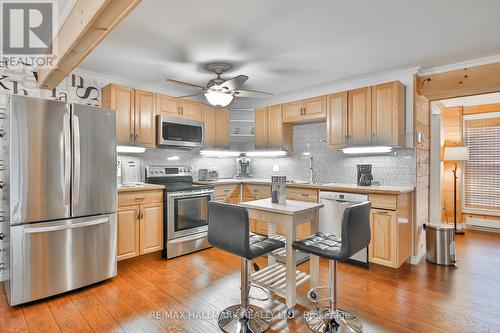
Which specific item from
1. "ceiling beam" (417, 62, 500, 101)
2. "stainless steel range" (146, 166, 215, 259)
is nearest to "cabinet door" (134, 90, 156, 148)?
"stainless steel range" (146, 166, 215, 259)

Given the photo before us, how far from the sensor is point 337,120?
3871 mm

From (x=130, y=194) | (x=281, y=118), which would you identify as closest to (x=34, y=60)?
(x=130, y=194)

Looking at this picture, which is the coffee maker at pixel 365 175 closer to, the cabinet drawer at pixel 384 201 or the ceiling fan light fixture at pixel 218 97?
the cabinet drawer at pixel 384 201

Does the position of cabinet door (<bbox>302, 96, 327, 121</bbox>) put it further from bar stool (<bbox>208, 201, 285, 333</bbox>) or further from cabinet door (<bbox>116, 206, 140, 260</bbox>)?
cabinet door (<bbox>116, 206, 140, 260</bbox>)

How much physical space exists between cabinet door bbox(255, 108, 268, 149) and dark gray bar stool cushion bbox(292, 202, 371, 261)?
9.37ft

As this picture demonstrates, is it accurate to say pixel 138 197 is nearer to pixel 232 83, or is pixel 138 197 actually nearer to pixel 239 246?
pixel 232 83

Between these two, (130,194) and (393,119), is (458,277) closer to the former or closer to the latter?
(393,119)

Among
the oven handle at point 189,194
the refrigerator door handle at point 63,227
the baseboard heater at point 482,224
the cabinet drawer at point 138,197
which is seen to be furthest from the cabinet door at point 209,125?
the baseboard heater at point 482,224

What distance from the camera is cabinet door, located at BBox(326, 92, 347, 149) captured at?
12.5ft

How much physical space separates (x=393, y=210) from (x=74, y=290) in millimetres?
3543

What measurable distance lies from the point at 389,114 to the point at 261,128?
7.16 feet

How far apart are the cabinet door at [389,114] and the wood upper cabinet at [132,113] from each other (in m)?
3.13

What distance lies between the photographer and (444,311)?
2.27 metres

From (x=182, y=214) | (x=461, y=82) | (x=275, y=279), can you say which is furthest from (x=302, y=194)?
(x=461, y=82)
